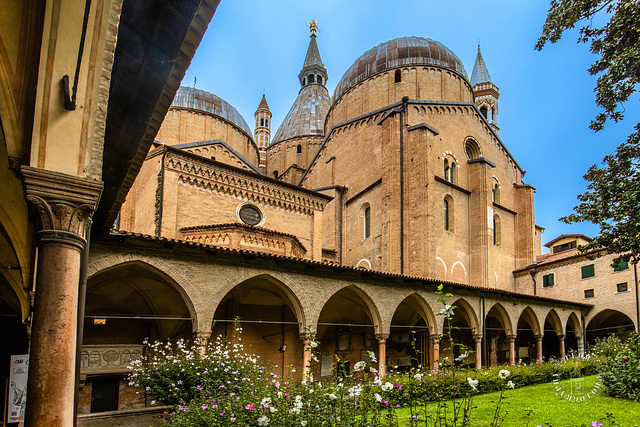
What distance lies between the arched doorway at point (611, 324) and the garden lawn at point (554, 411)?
17233 mm

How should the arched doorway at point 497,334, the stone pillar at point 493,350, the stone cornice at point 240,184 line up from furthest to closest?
the stone pillar at point 493,350 < the arched doorway at point 497,334 < the stone cornice at point 240,184

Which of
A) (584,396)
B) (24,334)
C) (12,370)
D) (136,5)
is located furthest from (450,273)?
(136,5)

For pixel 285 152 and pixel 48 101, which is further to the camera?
pixel 285 152

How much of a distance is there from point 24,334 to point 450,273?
18.3 m

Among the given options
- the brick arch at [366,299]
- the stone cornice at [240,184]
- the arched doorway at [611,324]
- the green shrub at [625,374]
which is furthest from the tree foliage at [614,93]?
the arched doorway at [611,324]

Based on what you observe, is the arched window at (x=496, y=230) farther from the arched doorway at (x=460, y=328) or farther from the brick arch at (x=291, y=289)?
the brick arch at (x=291, y=289)

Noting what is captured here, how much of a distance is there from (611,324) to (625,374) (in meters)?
20.4

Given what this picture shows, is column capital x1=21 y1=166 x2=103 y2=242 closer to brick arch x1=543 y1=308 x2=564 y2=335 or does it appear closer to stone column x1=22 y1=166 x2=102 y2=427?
stone column x1=22 y1=166 x2=102 y2=427

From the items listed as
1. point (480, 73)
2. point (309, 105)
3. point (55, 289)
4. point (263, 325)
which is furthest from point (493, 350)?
point (480, 73)

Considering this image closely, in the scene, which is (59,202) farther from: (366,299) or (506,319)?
(506,319)

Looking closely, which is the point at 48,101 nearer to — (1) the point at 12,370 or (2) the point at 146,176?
(1) the point at 12,370

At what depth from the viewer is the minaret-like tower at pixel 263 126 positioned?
48.8 metres

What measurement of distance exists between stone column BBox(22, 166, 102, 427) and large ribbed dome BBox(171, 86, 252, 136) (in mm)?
29668

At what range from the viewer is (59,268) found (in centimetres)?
378
